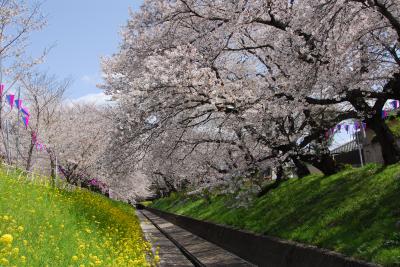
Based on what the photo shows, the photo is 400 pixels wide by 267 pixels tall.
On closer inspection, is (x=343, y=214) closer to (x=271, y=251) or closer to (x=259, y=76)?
(x=271, y=251)

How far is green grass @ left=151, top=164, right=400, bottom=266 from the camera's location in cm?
869

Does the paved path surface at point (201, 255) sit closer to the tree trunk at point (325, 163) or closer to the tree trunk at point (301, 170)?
the tree trunk at point (325, 163)

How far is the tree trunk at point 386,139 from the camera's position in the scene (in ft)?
42.3

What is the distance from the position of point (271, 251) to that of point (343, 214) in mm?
2522

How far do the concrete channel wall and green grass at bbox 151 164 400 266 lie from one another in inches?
12.0

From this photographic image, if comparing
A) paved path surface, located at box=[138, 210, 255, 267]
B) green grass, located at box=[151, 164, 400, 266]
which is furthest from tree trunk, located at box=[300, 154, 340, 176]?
paved path surface, located at box=[138, 210, 255, 267]

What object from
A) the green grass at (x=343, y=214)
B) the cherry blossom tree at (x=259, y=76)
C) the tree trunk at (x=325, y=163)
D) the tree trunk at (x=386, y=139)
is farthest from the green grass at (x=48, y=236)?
the tree trunk at (x=386, y=139)

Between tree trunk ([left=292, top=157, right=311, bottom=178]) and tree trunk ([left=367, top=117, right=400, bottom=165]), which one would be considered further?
tree trunk ([left=292, top=157, right=311, bottom=178])

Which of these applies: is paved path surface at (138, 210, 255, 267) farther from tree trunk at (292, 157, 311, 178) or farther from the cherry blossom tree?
tree trunk at (292, 157, 311, 178)

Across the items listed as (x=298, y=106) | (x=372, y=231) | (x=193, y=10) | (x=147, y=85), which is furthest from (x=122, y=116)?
(x=372, y=231)

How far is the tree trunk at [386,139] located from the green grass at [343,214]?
46cm

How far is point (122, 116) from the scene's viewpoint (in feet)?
41.5

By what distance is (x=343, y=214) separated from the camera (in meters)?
11.2

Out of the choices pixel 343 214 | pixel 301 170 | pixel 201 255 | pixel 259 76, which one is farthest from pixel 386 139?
pixel 201 255
